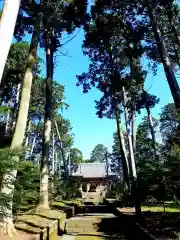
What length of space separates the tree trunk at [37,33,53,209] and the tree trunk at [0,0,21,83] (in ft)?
21.4

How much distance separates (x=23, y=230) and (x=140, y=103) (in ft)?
52.7

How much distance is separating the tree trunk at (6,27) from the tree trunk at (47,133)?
21.4ft

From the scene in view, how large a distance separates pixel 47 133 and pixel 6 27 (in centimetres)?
936

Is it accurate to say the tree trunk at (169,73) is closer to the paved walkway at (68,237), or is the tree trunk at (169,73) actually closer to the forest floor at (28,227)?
the paved walkway at (68,237)

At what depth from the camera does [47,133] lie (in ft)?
47.3

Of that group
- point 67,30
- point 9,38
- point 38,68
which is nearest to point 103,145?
point 38,68

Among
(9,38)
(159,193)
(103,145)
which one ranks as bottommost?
(159,193)

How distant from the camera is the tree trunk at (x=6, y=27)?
17.0ft

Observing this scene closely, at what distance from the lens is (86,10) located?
14.9m

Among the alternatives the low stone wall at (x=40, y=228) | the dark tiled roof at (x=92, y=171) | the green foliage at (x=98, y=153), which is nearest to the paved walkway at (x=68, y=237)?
the low stone wall at (x=40, y=228)

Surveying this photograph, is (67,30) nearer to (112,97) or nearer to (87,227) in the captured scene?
(112,97)

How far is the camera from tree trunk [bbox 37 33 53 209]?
12438mm

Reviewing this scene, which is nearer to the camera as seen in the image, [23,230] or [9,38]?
[9,38]

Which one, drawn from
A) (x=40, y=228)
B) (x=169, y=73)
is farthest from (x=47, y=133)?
(x=40, y=228)
